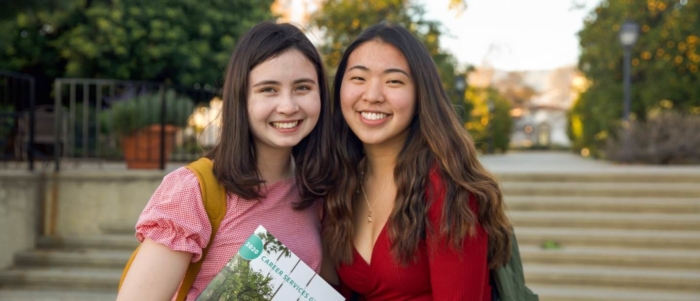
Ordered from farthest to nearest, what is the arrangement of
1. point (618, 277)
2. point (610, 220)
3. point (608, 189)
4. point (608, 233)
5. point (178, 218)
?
point (608, 189), point (610, 220), point (608, 233), point (618, 277), point (178, 218)

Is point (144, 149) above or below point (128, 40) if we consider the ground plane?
below

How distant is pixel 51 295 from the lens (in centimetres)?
634

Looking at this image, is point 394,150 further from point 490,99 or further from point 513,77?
point 513,77

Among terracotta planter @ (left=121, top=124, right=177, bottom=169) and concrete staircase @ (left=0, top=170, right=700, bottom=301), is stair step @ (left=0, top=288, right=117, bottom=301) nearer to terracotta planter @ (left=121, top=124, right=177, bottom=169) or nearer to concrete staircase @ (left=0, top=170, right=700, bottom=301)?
concrete staircase @ (left=0, top=170, right=700, bottom=301)

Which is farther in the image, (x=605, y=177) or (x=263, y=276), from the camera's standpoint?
(x=605, y=177)

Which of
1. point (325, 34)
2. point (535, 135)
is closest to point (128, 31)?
point (325, 34)

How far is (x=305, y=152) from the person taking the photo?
2.22 metres

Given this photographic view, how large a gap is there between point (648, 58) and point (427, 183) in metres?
17.8

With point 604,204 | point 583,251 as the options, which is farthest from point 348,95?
point 604,204

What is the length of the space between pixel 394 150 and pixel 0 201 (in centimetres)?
536

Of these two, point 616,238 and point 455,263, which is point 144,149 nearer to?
point 616,238

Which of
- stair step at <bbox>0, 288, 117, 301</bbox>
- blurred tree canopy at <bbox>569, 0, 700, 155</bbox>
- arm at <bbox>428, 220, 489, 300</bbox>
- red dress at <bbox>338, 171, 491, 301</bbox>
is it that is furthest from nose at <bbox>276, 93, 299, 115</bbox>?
blurred tree canopy at <bbox>569, 0, 700, 155</bbox>

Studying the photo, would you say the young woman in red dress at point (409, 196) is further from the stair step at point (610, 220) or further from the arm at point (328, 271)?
the stair step at point (610, 220)

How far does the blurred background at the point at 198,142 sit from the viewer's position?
6508 millimetres
